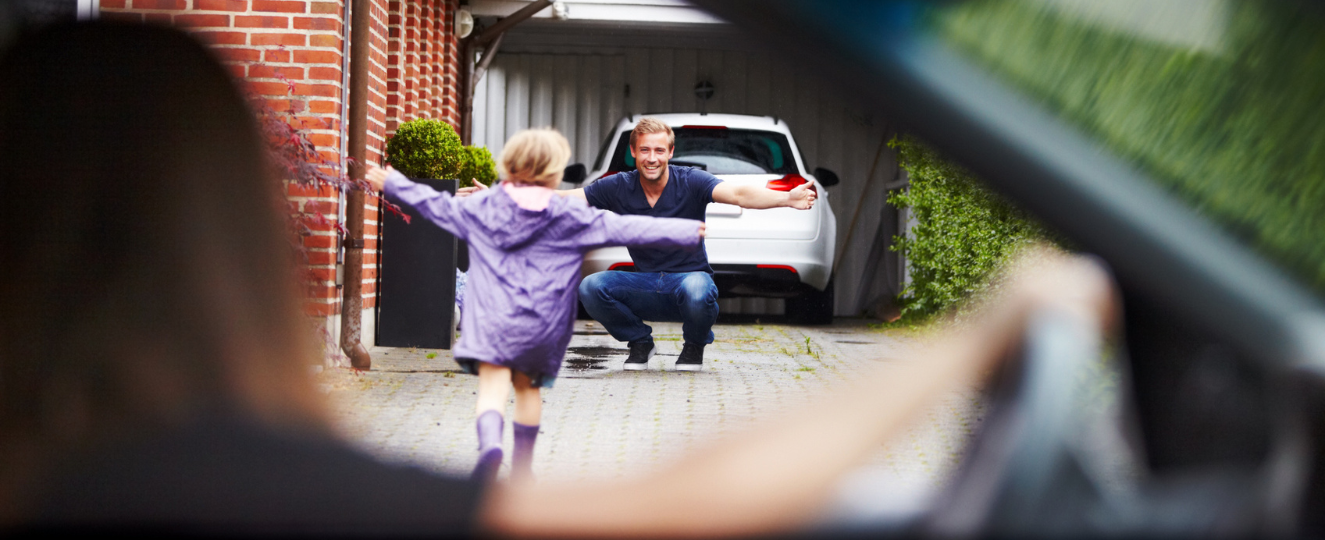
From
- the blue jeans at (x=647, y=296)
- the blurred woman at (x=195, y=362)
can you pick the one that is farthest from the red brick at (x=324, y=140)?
the blurred woman at (x=195, y=362)

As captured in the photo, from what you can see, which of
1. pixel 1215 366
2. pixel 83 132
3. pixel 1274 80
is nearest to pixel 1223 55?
pixel 1274 80

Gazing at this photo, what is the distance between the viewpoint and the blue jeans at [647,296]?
17.1 ft

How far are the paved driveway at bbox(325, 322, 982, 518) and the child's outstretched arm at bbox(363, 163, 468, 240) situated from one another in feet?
1.46

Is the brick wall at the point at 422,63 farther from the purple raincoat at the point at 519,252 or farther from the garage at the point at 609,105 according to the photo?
the purple raincoat at the point at 519,252

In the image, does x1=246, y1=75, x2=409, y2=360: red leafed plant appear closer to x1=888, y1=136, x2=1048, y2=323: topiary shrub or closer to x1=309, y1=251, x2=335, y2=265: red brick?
x1=309, y1=251, x2=335, y2=265: red brick

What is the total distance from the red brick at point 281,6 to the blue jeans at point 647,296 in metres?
1.75

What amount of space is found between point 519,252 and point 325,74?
8.23ft

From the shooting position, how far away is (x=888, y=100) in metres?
0.81

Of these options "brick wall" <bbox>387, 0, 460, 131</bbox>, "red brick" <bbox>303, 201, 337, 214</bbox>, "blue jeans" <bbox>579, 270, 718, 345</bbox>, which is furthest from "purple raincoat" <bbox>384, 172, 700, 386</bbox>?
"brick wall" <bbox>387, 0, 460, 131</bbox>

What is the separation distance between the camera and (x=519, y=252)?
100 inches

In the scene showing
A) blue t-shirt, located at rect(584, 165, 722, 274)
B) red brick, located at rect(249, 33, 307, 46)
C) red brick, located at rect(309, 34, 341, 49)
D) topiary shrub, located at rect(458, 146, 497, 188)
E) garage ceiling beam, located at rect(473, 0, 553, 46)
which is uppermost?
garage ceiling beam, located at rect(473, 0, 553, 46)

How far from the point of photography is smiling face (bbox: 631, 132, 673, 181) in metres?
4.18

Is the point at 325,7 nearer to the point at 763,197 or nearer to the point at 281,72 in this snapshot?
the point at 281,72

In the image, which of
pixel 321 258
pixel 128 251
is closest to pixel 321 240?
pixel 321 258
